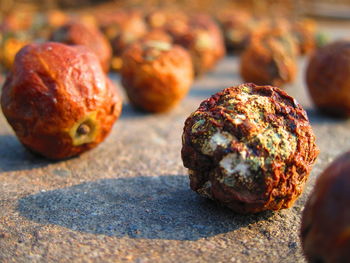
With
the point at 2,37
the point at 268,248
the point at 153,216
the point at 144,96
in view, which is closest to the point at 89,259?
the point at 153,216

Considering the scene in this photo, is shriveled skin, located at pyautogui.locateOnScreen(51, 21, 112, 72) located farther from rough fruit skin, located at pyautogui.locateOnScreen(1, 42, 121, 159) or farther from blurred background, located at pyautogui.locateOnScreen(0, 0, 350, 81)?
rough fruit skin, located at pyautogui.locateOnScreen(1, 42, 121, 159)

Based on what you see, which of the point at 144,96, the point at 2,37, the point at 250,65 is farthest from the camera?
the point at 2,37

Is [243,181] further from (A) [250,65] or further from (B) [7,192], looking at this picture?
(A) [250,65]

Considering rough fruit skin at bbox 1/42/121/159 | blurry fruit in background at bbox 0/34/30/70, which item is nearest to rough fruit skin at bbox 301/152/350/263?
rough fruit skin at bbox 1/42/121/159

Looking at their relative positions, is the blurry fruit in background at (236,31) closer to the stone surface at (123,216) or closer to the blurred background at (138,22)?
the blurred background at (138,22)

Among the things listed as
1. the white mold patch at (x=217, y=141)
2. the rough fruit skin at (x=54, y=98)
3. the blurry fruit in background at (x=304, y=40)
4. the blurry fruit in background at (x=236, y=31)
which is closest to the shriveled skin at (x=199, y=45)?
the blurry fruit in background at (x=236, y=31)

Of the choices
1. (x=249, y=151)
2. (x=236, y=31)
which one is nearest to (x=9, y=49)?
(x=236, y=31)
